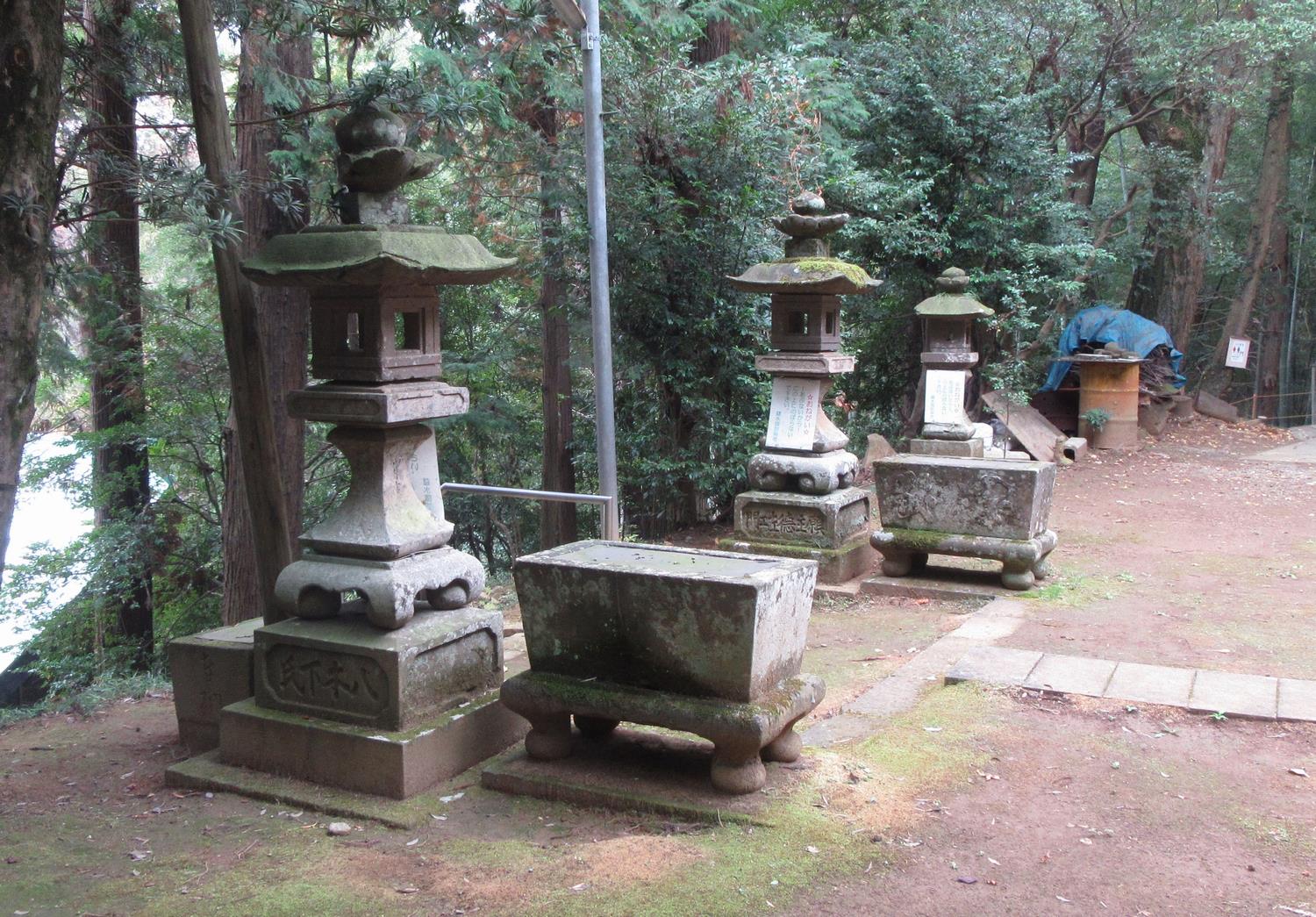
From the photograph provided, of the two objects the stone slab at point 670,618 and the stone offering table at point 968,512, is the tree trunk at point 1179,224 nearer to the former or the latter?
the stone offering table at point 968,512

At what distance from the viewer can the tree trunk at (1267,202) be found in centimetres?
1747

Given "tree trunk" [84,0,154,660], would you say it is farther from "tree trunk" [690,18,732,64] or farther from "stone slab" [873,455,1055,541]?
"tree trunk" [690,18,732,64]

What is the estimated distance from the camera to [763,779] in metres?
3.88

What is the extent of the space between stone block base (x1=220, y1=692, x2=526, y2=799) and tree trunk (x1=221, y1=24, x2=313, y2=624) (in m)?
3.60

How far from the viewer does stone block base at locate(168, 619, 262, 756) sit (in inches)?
188

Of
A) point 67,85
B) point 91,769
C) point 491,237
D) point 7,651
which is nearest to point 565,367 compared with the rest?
point 491,237

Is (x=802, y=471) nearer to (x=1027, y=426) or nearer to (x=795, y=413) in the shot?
(x=795, y=413)

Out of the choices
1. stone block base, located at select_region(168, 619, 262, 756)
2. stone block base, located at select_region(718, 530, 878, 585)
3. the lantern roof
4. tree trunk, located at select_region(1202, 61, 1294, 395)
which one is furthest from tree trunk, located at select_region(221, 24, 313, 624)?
tree trunk, located at select_region(1202, 61, 1294, 395)

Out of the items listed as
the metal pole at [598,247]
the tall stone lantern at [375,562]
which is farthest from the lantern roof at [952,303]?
the tall stone lantern at [375,562]

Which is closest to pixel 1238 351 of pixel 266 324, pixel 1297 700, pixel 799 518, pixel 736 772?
pixel 799 518

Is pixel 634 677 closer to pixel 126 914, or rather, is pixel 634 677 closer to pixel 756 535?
pixel 126 914

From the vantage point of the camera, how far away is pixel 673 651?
3.90 meters

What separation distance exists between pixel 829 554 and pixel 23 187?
602 cm

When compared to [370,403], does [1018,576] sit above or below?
below
